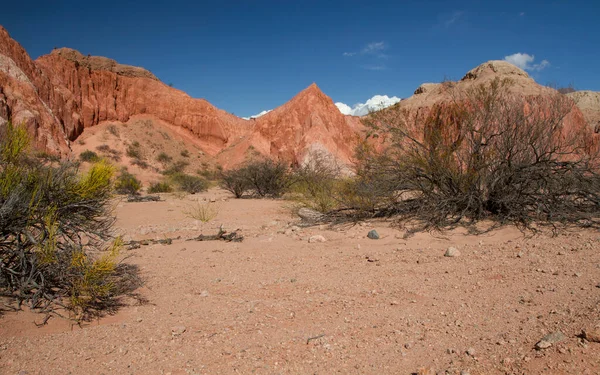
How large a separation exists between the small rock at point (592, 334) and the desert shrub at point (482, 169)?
446 centimetres

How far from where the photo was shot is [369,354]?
284cm

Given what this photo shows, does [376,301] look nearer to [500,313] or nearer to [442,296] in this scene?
[442,296]

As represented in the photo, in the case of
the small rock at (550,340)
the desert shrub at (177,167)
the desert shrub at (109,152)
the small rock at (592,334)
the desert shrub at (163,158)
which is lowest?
the small rock at (550,340)

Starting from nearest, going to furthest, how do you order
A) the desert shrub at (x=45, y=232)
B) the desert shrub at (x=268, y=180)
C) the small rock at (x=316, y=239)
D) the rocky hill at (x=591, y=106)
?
the desert shrub at (x=45, y=232), the small rock at (x=316, y=239), the desert shrub at (x=268, y=180), the rocky hill at (x=591, y=106)

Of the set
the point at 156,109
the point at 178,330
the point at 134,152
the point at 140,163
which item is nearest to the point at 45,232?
the point at 178,330

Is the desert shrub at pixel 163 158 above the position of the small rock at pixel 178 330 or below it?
above

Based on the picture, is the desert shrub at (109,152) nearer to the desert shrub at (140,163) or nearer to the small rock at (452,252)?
the desert shrub at (140,163)

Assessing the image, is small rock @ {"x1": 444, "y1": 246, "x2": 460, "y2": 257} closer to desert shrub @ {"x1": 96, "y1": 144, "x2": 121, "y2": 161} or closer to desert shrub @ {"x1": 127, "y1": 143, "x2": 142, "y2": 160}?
desert shrub @ {"x1": 96, "y1": 144, "x2": 121, "y2": 161}

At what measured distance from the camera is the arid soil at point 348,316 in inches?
107

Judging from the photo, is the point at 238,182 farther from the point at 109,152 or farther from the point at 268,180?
the point at 109,152

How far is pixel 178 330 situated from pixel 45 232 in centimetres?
172

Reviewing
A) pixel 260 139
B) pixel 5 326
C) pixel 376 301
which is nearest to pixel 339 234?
pixel 376 301

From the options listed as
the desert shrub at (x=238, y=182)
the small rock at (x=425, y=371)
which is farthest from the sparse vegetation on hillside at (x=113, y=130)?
the small rock at (x=425, y=371)

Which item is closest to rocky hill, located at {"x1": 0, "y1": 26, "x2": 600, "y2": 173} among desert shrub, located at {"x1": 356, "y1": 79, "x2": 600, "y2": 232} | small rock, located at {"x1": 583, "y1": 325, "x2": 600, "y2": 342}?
desert shrub, located at {"x1": 356, "y1": 79, "x2": 600, "y2": 232}
